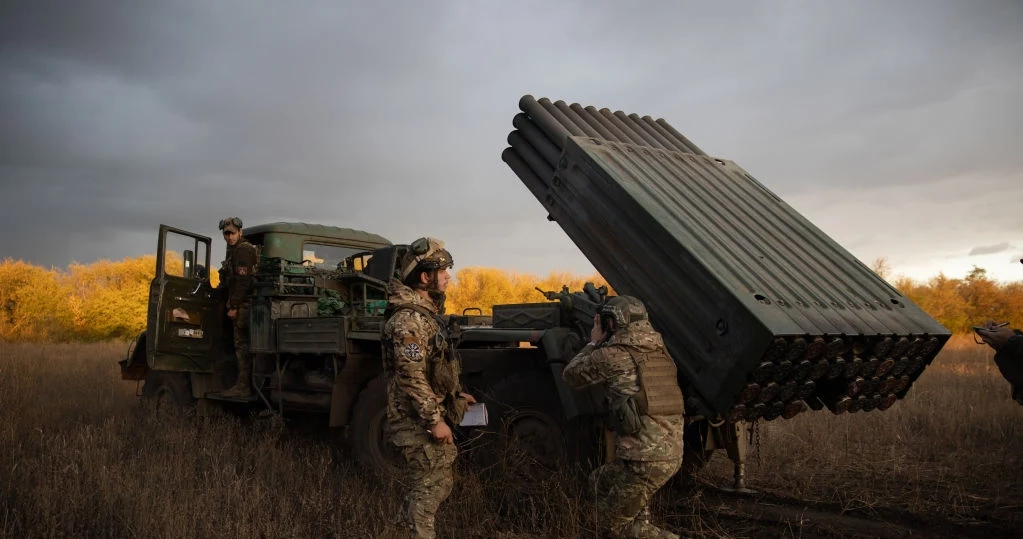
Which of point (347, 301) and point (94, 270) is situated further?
point (94, 270)

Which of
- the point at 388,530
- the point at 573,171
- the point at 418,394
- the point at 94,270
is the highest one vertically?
the point at 94,270

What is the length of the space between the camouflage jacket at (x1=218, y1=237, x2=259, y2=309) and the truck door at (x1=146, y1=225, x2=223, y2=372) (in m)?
0.68

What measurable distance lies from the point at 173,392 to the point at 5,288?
83.3 ft

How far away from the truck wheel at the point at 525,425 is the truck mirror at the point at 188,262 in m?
4.58

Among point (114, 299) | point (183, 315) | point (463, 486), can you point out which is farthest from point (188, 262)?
point (114, 299)

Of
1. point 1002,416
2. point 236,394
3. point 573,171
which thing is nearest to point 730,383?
point 573,171

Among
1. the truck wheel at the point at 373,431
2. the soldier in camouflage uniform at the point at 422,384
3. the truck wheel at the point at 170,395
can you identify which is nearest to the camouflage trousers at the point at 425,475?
the soldier in camouflage uniform at the point at 422,384

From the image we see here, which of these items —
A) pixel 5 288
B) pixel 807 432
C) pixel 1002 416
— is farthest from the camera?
pixel 5 288

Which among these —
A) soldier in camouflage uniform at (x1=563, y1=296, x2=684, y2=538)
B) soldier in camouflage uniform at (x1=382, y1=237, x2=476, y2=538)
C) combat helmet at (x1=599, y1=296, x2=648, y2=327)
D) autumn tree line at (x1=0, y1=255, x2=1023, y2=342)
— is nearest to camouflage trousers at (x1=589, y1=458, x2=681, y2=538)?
soldier in camouflage uniform at (x1=563, y1=296, x2=684, y2=538)

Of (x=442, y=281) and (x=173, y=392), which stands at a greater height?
(x=442, y=281)

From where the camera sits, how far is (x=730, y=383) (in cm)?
398

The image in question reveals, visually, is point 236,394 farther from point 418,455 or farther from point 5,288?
point 5,288

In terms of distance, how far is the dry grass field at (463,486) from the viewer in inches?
174

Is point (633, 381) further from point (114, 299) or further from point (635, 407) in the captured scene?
point (114, 299)
